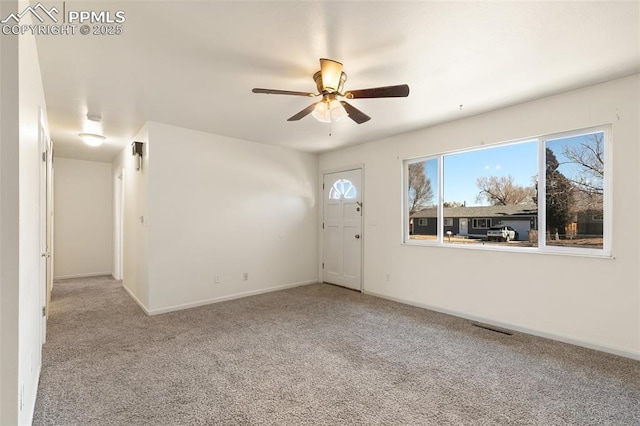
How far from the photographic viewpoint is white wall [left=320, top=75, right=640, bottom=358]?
2672mm

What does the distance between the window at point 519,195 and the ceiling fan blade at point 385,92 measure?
2.03 metres

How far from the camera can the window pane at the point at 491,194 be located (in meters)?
3.38

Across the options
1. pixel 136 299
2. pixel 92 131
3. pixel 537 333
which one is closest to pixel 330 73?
pixel 537 333

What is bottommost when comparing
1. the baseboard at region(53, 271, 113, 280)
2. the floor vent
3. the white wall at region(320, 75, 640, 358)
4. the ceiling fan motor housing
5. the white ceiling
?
the baseboard at region(53, 271, 113, 280)

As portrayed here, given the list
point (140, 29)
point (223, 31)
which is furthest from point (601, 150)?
point (140, 29)

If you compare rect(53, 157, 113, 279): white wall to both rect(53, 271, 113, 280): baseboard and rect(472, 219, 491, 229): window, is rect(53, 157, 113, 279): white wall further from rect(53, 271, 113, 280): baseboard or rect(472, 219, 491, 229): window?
rect(472, 219, 491, 229): window

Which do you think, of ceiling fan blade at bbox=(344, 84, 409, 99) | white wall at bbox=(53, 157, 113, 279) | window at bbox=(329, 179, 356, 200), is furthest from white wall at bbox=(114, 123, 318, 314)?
ceiling fan blade at bbox=(344, 84, 409, 99)

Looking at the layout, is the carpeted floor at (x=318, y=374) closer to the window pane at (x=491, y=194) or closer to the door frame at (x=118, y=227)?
the window pane at (x=491, y=194)

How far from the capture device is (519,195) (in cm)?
345

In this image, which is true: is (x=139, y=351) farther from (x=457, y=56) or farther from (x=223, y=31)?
(x=457, y=56)

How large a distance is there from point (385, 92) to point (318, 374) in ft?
7.52

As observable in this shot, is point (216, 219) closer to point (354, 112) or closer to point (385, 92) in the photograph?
point (354, 112)

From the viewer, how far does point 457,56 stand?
2.31m

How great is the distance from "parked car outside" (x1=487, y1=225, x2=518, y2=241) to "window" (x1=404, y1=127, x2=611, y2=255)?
0.04 feet
